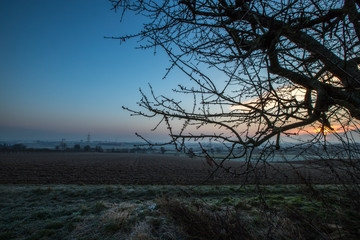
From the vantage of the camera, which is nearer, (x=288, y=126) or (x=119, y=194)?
(x=288, y=126)

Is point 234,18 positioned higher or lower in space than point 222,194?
higher

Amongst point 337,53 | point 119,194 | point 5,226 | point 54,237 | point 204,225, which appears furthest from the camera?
point 119,194

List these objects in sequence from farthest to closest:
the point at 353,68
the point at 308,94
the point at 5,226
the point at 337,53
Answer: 1. the point at 5,226
2. the point at 308,94
3. the point at 337,53
4. the point at 353,68

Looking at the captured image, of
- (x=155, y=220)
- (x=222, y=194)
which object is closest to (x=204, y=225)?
(x=155, y=220)

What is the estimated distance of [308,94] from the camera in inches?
96.4

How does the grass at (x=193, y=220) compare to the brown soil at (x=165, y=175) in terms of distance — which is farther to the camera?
the grass at (x=193, y=220)

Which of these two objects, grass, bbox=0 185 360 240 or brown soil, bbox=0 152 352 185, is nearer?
brown soil, bbox=0 152 352 185

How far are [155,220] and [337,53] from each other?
5.21 m

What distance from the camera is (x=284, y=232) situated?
2559mm

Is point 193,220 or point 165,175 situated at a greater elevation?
point 193,220

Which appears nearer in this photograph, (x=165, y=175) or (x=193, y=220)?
(x=193, y=220)

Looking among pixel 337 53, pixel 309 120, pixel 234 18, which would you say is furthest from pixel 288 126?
pixel 234 18

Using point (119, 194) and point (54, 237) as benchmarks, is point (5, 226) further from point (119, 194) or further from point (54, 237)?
point (119, 194)

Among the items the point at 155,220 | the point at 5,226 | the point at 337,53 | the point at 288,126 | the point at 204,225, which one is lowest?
the point at 5,226
